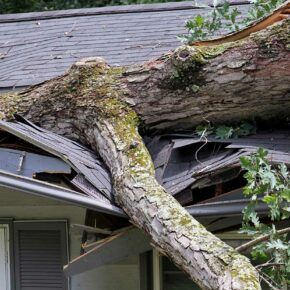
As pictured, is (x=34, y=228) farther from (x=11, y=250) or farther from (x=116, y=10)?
(x=116, y=10)

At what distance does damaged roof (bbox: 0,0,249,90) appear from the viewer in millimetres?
6801

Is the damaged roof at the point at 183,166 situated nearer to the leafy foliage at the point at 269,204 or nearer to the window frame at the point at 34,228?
the leafy foliage at the point at 269,204

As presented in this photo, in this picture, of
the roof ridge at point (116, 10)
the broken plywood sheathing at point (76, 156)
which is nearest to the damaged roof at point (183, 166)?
the broken plywood sheathing at point (76, 156)

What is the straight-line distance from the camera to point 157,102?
504 cm

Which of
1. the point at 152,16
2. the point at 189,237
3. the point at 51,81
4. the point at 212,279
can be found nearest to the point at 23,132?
the point at 51,81

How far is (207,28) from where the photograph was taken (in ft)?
19.2

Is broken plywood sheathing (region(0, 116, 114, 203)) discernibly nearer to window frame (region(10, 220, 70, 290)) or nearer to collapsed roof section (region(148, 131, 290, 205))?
collapsed roof section (region(148, 131, 290, 205))

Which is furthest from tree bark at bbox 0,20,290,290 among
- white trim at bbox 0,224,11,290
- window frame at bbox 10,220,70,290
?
white trim at bbox 0,224,11,290

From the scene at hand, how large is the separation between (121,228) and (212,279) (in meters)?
1.20

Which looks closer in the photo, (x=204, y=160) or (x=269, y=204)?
(x=269, y=204)

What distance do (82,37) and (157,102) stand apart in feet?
9.63

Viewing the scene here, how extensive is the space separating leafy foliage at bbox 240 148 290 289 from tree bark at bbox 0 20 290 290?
32 centimetres

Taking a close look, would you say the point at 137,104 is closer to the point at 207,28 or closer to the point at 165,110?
the point at 165,110

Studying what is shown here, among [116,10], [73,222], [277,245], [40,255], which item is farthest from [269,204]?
[116,10]
